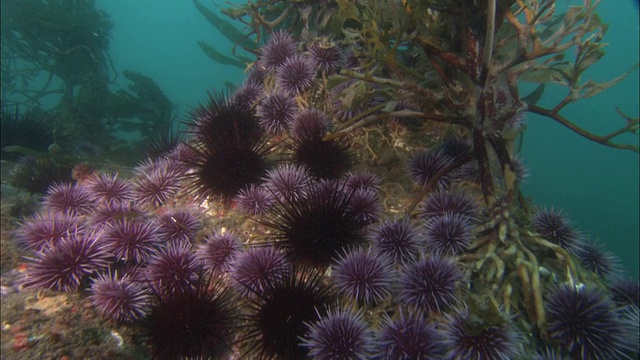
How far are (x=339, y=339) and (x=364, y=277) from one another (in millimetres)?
564

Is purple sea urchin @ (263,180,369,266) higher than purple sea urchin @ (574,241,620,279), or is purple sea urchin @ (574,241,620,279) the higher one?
purple sea urchin @ (263,180,369,266)

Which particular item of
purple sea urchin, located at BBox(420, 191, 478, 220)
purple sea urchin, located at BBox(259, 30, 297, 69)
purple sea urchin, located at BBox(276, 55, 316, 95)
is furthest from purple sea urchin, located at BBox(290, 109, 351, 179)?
A: purple sea urchin, located at BBox(259, 30, 297, 69)

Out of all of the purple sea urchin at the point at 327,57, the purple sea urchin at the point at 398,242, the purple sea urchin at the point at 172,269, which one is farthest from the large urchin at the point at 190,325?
Result: the purple sea urchin at the point at 327,57

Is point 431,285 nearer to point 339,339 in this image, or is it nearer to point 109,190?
point 339,339

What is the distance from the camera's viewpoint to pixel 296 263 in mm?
3092

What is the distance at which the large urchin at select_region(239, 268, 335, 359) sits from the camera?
8.54ft

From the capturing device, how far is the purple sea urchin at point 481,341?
2303mm

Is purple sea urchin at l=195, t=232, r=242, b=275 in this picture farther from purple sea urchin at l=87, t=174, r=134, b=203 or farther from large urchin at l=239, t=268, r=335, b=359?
purple sea urchin at l=87, t=174, r=134, b=203

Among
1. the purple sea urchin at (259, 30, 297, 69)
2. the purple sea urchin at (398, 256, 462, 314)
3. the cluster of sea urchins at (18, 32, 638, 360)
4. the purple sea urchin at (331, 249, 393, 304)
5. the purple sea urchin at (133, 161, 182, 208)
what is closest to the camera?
the cluster of sea urchins at (18, 32, 638, 360)

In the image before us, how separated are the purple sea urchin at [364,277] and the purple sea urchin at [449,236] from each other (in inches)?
22.6

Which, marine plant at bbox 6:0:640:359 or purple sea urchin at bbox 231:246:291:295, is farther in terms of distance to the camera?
purple sea urchin at bbox 231:246:291:295

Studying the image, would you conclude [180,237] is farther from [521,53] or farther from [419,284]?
[521,53]

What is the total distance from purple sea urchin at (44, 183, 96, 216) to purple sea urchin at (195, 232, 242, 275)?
188 centimetres

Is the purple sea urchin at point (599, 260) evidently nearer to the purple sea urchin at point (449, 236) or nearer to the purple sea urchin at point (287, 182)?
the purple sea urchin at point (449, 236)
